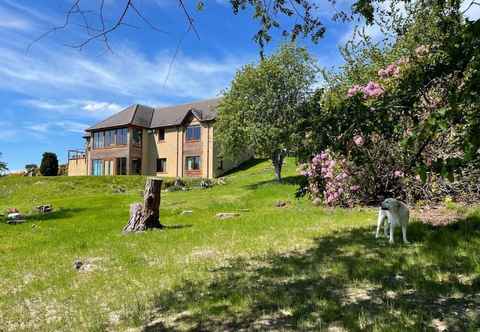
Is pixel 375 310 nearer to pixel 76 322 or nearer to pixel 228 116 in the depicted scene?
pixel 76 322

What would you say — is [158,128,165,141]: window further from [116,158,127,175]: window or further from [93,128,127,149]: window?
[116,158,127,175]: window

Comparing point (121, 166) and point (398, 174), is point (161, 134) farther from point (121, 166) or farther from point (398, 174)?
point (398, 174)

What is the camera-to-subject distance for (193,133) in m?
48.5

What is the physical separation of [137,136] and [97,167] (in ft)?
26.8

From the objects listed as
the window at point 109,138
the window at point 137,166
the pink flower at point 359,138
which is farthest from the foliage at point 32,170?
the pink flower at point 359,138

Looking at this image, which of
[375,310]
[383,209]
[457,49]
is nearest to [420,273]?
[375,310]

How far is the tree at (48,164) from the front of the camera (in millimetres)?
54500

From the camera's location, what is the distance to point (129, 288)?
682cm

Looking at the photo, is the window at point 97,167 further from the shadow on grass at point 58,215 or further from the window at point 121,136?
the shadow on grass at point 58,215

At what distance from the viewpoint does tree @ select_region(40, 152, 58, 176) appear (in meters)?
54.5

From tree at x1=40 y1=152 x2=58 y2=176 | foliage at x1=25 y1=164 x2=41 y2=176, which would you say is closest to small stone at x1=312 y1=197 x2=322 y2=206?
tree at x1=40 y1=152 x2=58 y2=176

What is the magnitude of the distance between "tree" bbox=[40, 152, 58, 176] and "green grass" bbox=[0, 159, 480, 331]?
4617 centimetres

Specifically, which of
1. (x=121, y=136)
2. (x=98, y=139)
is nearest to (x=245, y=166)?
(x=121, y=136)

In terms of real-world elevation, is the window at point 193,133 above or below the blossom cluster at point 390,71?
above
